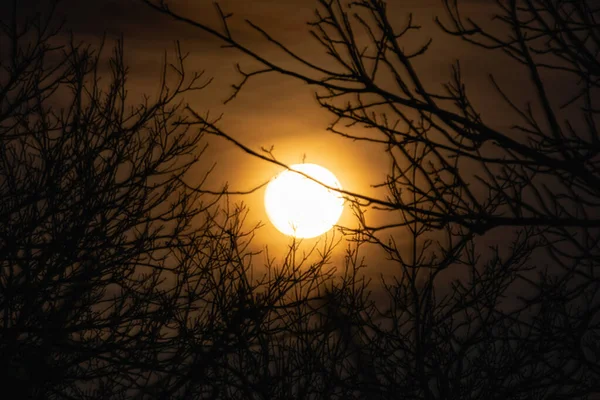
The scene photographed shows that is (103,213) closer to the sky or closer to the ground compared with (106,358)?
closer to the sky

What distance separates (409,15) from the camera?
3.37 meters

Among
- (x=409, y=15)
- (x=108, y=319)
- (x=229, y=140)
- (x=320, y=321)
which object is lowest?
(x=229, y=140)

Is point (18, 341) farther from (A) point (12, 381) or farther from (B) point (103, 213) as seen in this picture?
(B) point (103, 213)

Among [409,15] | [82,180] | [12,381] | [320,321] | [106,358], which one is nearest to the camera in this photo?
[409,15]

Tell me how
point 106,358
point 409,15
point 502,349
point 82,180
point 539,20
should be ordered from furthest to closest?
1. point 502,349
2. point 82,180
3. point 106,358
4. point 539,20
5. point 409,15

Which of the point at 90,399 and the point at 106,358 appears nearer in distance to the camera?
the point at 106,358

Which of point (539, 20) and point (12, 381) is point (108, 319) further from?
point (539, 20)

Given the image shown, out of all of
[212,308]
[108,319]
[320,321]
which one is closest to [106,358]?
[108,319]

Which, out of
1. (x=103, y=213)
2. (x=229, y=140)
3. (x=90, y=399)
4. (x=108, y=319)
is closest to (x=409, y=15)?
(x=229, y=140)

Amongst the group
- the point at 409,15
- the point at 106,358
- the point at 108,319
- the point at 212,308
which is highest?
the point at 212,308

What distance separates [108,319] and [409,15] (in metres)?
5.31

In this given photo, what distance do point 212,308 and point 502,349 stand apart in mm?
5941

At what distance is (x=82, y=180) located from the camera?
23.8 feet

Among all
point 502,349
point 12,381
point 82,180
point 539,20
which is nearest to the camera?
point 539,20
